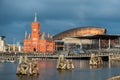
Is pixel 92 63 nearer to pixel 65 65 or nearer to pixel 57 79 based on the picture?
pixel 65 65

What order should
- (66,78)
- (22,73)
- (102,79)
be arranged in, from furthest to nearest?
(22,73) < (66,78) < (102,79)

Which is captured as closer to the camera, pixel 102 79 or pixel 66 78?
pixel 102 79

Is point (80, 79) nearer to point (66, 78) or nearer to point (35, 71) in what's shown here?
point (66, 78)

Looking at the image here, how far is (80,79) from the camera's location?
8962 cm

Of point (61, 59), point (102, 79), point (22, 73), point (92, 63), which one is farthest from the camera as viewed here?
point (92, 63)

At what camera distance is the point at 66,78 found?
9475 centimetres

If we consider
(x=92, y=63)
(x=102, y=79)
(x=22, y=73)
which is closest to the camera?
(x=102, y=79)

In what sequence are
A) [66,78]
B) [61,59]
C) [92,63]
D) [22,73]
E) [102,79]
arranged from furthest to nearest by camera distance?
[92,63] → [61,59] → [22,73] → [66,78] → [102,79]

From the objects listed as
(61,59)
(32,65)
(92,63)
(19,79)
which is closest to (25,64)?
(32,65)

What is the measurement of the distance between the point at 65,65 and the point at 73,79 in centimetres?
3791

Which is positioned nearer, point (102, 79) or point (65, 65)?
point (102, 79)

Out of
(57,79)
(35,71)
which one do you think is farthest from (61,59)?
(57,79)

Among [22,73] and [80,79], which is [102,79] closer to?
[80,79]

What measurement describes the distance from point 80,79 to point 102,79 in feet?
18.5
